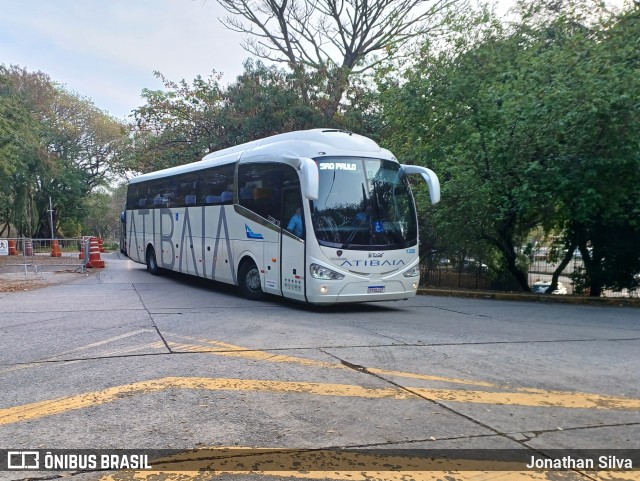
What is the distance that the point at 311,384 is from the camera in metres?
5.57

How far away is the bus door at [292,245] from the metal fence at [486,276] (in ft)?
32.6

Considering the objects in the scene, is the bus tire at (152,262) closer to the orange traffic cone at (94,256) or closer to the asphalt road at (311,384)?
the orange traffic cone at (94,256)

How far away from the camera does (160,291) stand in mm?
14477

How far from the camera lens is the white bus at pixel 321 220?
10391 mm

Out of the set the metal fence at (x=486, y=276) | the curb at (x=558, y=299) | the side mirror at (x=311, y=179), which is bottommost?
the curb at (x=558, y=299)

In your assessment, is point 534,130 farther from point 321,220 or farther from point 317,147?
point 321,220

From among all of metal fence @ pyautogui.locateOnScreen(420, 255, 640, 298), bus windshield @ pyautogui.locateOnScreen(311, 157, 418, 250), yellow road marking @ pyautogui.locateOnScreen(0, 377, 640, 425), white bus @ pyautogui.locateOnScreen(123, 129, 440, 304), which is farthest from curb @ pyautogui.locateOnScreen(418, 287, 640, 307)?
yellow road marking @ pyautogui.locateOnScreen(0, 377, 640, 425)

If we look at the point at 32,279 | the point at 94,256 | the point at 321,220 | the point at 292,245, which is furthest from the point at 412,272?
the point at 94,256

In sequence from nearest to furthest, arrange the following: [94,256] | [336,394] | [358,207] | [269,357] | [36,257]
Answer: [336,394], [269,357], [358,207], [36,257], [94,256]

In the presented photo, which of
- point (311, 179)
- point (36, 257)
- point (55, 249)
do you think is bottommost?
point (36, 257)

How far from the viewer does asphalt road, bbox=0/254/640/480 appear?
419cm

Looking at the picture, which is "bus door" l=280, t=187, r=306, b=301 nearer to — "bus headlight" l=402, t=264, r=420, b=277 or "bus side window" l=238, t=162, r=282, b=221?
"bus side window" l=238, t=162, r=282, b=221

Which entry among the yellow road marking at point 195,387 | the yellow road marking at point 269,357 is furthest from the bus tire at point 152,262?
the yellow road marking at point 195,387

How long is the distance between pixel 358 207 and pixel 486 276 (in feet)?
33.6
